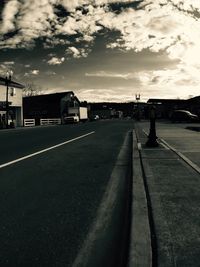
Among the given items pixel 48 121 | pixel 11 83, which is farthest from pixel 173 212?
pixel 48 121

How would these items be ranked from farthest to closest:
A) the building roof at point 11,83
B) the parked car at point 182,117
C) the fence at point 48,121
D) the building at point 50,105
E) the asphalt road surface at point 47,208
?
the building at point 50,105
the fence at point 48,121
the parked car at point 182,117
the building roof at point 11,83
the asphalt road surface at point 47,208

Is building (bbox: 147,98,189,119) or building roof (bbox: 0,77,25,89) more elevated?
building roof (bbox: 0,77,25,89)

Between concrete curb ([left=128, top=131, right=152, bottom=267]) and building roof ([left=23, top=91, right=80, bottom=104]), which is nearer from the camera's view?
concrete curb ([left=128, top=131, right=152, bottom=267])

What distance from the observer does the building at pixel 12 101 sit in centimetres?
4728

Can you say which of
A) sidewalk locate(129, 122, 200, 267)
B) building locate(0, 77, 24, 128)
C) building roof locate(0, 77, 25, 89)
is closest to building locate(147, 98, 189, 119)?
building roof locate(0, 77, 25, 89)

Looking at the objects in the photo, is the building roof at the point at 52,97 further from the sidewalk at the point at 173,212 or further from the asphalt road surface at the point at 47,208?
the sidewalk at the point at 173,212

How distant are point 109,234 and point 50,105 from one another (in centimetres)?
8417

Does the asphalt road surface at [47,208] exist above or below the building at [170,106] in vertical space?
below

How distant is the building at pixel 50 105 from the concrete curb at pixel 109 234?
7906 cm

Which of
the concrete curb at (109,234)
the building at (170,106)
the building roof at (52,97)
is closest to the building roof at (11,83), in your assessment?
the building roof at (52,97)

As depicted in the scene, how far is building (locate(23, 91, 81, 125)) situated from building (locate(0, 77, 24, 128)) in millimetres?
30978

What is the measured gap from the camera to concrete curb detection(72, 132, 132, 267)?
9.61 feet

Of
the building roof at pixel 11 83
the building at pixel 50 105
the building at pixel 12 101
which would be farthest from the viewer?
the building at pixel 50 105

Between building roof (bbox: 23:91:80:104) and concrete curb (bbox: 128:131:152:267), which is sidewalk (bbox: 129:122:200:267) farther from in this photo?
building roof (bbox: 23:91:80:104)
